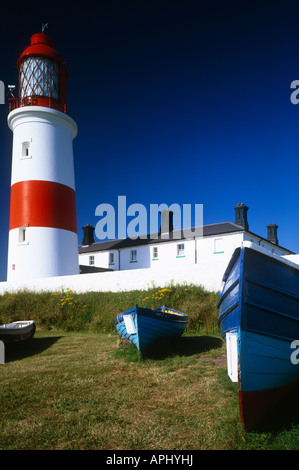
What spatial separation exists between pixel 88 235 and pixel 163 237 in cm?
1160

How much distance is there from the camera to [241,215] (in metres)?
30.4

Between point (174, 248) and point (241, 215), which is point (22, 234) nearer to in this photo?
point (174, 248)

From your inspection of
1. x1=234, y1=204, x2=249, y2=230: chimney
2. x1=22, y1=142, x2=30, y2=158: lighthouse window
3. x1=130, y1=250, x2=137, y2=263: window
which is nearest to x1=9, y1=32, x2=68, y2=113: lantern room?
x1=22, y1=142, x2=30, y2=158: lighthouse window

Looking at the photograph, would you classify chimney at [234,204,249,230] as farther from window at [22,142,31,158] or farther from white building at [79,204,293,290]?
window at [22,142,31,158]

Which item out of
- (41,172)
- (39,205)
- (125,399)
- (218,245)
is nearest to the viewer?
(125,399)

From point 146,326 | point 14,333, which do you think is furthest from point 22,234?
point 146,326

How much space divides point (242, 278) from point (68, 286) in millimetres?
14542

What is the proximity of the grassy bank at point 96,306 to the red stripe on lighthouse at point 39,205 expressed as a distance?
4290mm

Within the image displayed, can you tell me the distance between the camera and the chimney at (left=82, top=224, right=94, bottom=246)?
126ft

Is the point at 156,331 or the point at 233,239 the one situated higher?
the point at 233,239

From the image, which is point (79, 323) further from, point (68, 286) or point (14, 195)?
point (14, 195)

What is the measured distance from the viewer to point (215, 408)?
4754 millimetres
